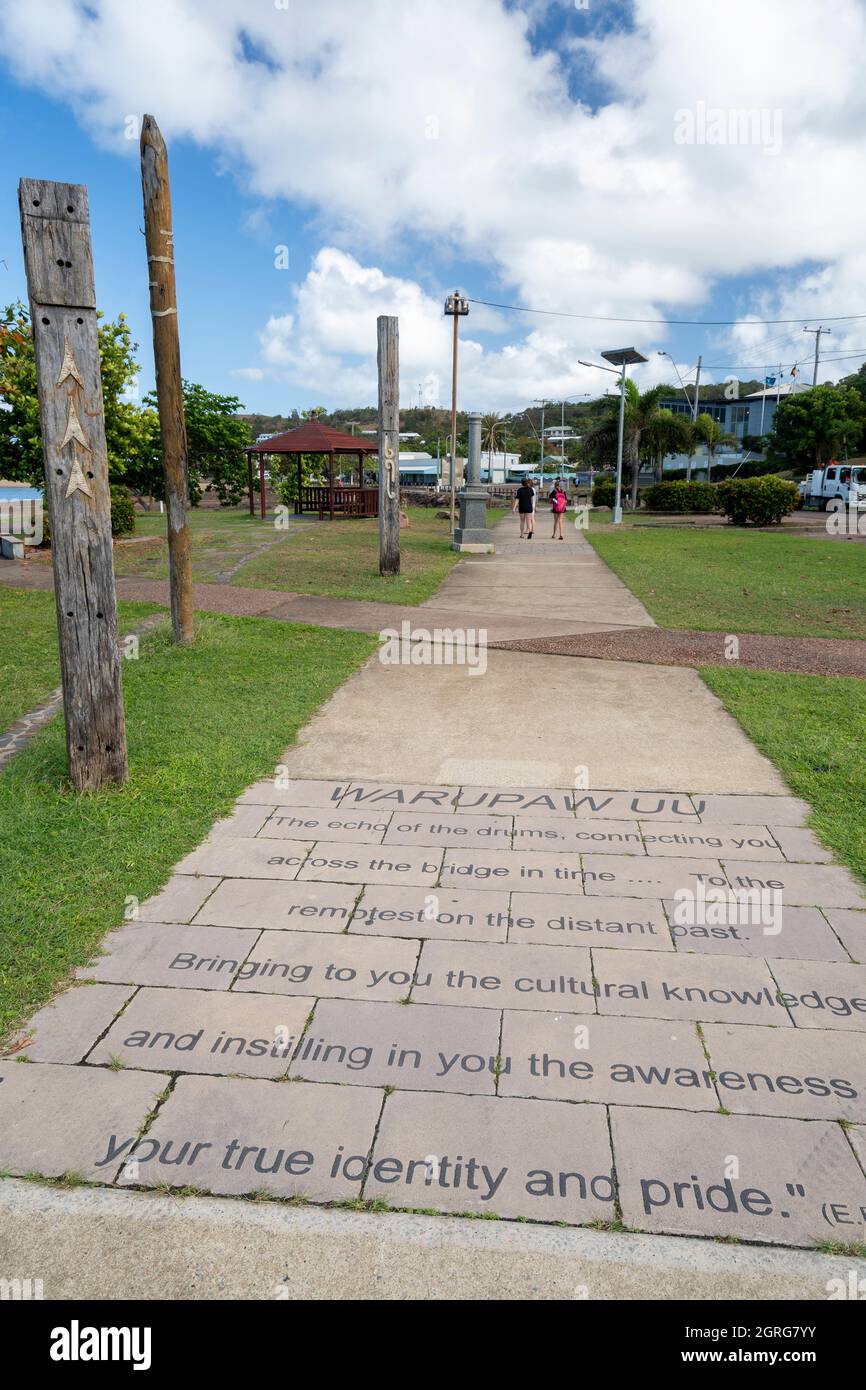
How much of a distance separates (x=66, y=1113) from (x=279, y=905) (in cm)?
135

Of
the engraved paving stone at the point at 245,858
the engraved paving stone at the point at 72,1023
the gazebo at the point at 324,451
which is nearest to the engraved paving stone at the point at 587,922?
the engraved paving stone at the point at 245,858

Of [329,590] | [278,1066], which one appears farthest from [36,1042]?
[329,590]

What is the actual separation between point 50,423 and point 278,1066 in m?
3.45

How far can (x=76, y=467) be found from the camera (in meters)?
4.68

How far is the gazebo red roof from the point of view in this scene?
86.9 ft

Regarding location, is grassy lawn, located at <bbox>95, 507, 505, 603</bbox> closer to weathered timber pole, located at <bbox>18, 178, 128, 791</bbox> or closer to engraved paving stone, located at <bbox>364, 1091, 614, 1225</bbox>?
weathered timber pole, located at <bbox>18, 178, 128, 791</bbox>

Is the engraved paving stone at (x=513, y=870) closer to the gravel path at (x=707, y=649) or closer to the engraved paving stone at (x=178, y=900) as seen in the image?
the engraved paving stone at (x=178, y=900)

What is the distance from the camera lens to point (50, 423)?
15.1 feet

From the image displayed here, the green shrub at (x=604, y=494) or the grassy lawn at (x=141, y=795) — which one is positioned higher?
the green shrub at (x=604, y=494)

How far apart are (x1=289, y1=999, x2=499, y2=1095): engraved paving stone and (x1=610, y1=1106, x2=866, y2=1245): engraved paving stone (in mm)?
477

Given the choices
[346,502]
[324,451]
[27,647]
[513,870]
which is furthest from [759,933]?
[346,502]

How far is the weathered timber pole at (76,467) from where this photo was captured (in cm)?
448

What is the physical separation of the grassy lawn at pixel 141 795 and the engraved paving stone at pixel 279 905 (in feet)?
1.19
